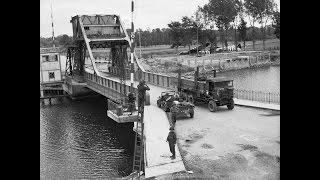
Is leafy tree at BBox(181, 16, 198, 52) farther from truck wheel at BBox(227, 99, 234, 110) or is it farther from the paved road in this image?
the paved road

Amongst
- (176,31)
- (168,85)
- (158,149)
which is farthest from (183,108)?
(176,31)

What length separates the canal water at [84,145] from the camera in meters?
20.8

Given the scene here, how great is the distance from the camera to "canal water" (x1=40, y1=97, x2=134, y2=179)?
20844mm

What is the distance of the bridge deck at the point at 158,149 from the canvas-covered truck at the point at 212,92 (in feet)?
11.1

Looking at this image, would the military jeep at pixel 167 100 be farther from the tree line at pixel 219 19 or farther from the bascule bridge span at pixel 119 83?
the tree line at pixel 219 19

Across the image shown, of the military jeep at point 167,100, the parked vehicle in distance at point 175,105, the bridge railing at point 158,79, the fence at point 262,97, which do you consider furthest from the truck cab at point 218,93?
the bridge railing at point 158,79

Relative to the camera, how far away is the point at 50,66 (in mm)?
53406

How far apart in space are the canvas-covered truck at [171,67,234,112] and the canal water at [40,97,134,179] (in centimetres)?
548

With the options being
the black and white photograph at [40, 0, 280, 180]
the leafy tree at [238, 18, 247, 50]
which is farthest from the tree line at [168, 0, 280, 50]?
the black and white photograph at [40, 0, 280, 180]

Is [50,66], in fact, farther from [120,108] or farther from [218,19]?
[218,19]

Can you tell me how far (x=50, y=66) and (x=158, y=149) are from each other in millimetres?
40078

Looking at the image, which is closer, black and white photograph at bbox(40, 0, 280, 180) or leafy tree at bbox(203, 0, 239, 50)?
black and white photograph at bbox(40, 0, 280, 180)

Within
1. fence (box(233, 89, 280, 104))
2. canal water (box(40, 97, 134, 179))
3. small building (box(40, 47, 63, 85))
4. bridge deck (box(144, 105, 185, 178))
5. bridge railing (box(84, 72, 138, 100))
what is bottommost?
canal water (box(40, 97, 134, 179))
